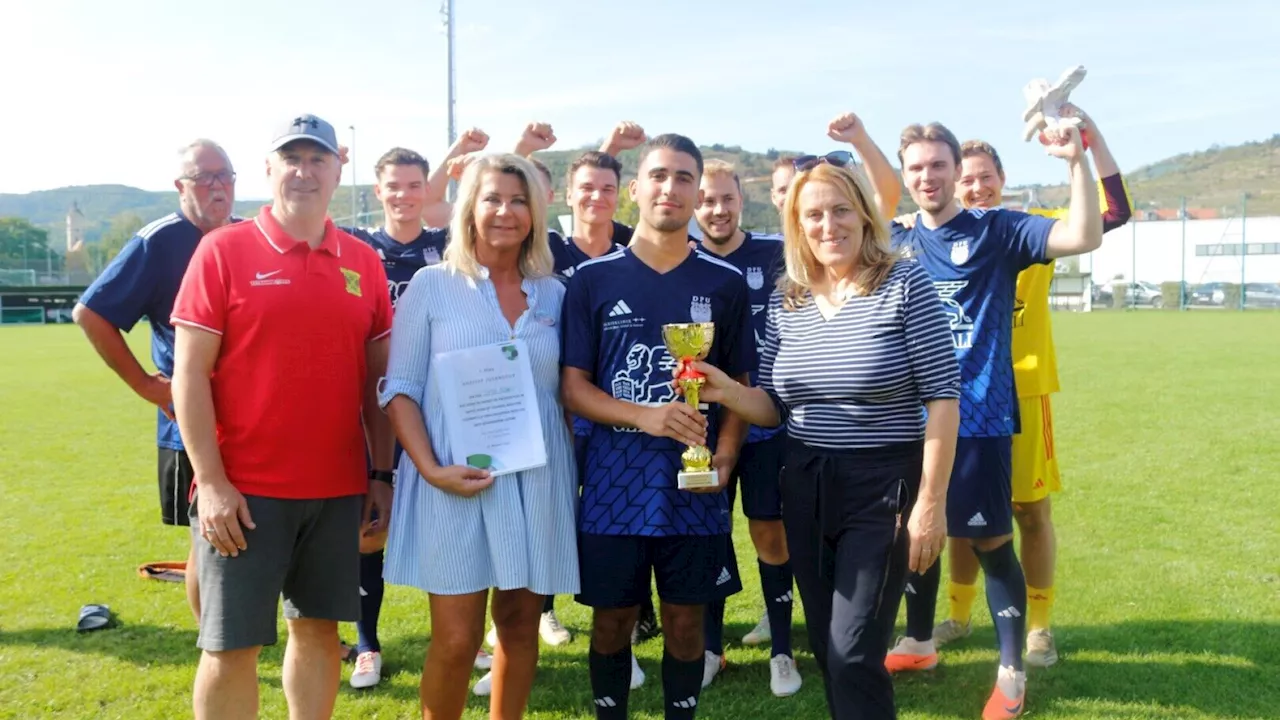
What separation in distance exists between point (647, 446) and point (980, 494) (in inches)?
64.5

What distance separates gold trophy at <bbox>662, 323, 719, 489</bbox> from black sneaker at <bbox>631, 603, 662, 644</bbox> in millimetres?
2155

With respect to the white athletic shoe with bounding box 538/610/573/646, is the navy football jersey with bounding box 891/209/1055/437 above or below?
above

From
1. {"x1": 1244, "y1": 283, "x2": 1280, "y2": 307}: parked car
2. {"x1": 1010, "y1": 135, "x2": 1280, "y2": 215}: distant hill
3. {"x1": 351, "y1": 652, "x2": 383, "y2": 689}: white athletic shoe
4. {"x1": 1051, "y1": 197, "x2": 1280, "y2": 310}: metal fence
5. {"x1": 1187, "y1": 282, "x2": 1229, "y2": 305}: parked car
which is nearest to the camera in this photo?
{"x1": 351, "y1": 652, "x2": 383, "y2": 689}: white athletic shoe

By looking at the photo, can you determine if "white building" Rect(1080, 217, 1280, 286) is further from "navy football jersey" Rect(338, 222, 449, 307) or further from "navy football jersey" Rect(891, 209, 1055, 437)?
"navy football jersey" Rect(338, 222, 449, 307)

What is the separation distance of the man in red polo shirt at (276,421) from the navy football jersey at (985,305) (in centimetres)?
243

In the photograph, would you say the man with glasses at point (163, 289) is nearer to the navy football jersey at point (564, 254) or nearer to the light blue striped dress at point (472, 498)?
the light blue striped dress at point (472, 498)

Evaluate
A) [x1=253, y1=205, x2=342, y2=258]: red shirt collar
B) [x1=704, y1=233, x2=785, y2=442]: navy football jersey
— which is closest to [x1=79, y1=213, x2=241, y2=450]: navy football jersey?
[x1=253, y1=205, x2=342, y2=258]: red shirt collar

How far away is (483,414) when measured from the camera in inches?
130

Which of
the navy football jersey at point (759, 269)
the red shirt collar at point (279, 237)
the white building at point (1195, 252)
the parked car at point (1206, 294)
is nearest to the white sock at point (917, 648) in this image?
the navy football jersey at point (759, 269)

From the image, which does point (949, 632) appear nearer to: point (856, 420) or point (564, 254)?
point (856, 420)

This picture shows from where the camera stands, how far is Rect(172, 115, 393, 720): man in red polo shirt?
2990 millimetres

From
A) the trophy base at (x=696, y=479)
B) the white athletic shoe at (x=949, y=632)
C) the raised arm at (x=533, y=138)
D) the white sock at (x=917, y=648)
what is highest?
the raised arm at (x=533, y=138)

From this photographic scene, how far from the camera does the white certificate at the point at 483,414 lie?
10.8 ft

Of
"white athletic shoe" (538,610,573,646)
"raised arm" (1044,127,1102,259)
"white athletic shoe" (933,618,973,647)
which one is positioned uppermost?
"raised arm" (1044,127,1102,259)
